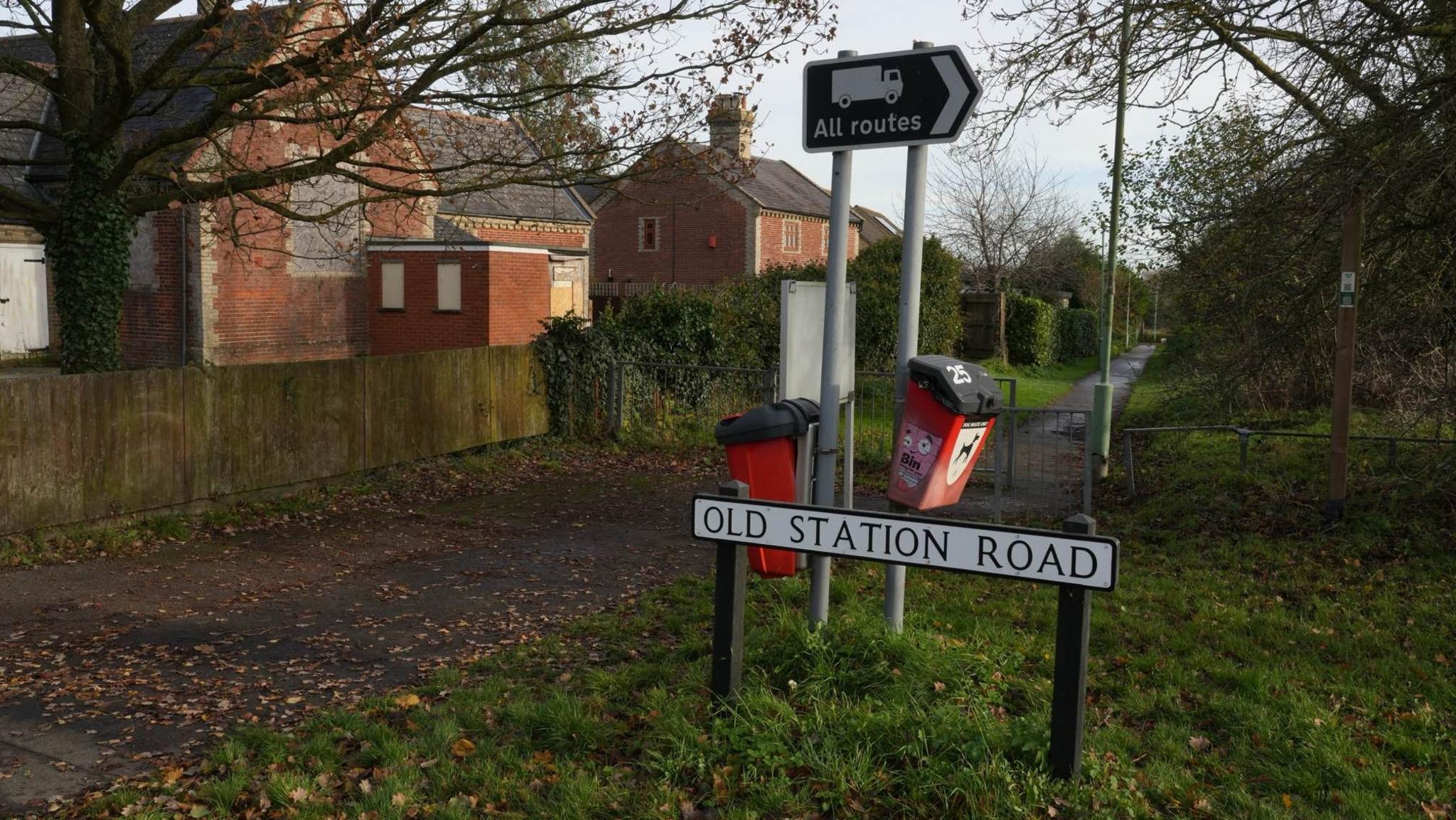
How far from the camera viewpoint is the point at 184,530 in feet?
33.0

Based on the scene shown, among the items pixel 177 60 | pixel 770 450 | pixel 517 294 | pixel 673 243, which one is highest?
pixel 673 243

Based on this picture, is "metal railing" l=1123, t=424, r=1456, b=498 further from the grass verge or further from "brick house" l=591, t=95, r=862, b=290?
"brick house" l=591, t=95, r=862, b=290

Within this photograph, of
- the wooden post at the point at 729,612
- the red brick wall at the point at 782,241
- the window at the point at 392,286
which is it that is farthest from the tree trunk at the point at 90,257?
the red brick wall at the point at 782,241

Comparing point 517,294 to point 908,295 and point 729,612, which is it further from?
point 729,612

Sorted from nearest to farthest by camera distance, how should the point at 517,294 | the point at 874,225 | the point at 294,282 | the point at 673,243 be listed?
the point at 517,294
the point at 294,282
the point at 673,243
the point at 874,225

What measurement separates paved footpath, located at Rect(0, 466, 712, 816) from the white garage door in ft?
54.7

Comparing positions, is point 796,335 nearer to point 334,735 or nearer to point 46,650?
point 334,735

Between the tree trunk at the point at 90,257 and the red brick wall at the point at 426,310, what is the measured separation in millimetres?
10464

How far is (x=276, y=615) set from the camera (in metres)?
7.36

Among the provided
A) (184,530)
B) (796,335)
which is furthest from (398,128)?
(796,335)

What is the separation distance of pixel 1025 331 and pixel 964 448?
32.0 m

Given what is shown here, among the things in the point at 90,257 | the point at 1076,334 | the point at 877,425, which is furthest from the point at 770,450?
the point at 1076,334

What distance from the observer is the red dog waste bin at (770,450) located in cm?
553

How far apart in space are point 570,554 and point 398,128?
472 cm
